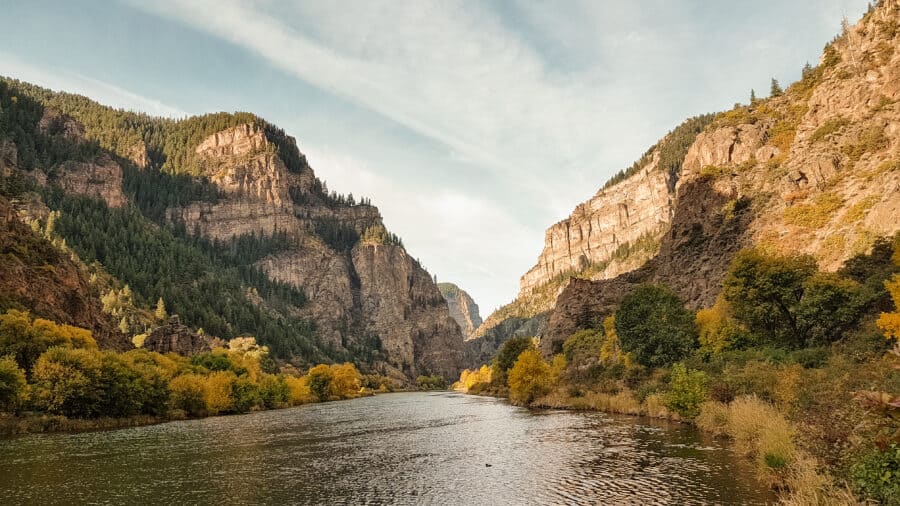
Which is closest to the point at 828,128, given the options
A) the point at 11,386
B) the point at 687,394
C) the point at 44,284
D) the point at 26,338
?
the point at 687,394

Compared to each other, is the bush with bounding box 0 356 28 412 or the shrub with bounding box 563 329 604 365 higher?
the shrub with bounding box 563 329 604 365

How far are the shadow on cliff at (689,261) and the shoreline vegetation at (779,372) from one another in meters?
16.6

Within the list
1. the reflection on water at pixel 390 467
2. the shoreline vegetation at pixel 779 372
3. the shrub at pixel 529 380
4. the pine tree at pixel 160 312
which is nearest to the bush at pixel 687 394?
the shoreline vegetation at pixel 779 372

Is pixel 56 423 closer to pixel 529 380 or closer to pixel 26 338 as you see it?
pixel 26 338

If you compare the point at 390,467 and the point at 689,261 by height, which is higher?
the point at 689,261

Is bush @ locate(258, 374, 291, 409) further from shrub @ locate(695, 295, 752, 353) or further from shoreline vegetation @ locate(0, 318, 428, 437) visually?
shrub @ locate(695, 295, 752, 353)

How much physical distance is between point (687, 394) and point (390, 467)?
29.7m

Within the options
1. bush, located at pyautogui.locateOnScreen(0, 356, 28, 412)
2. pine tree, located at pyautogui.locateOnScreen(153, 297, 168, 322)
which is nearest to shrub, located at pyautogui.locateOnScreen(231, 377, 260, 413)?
bush, located at pyautogui.locateOnScreen(0, 356, 28, 412)

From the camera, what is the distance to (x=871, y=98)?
82.6 meters

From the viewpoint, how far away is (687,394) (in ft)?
163

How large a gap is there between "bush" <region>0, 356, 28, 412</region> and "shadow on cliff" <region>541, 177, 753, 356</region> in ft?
309

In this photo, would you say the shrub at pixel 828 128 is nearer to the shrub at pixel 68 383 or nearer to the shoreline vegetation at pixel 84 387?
the shoreline vegetation at pixel 84 387

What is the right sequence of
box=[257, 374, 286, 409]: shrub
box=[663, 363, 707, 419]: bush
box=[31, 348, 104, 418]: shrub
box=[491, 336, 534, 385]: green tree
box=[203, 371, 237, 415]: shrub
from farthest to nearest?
box=[491, 336, 534, 385]: green tree
box=[257, 374, 286, 409]: shrub
box=[203, 371, 237, 415]: shrub
box=[31, 348, 104, 418]: shrub
box=[663, 363, 707, 419]: bush

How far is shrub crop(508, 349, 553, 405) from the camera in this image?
94.6 meters
